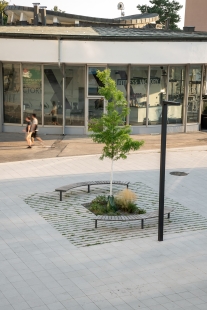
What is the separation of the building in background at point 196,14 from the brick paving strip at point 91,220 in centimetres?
3847

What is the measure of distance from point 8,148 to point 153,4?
204 feet

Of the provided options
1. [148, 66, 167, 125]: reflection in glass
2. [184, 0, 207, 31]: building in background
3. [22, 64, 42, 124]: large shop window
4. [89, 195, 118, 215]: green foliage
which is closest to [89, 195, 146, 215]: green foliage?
[89, 195, 118, 215]: green foliage

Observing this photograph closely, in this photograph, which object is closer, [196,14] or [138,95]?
[138,95]

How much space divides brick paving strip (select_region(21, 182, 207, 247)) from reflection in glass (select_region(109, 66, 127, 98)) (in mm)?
10753

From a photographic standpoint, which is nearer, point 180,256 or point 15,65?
point 180,256

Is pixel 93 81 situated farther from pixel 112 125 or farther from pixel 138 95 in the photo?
pixel 112 125

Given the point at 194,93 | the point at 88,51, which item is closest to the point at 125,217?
the point at 88,51

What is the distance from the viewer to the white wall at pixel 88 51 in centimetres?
2495

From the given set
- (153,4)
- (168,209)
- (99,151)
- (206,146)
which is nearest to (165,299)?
(168,209)

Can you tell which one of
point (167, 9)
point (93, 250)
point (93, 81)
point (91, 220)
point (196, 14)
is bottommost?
point (93, 250)

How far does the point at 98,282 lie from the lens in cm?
1070

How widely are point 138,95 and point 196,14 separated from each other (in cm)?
2862

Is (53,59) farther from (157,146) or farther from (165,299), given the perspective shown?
(165,299)

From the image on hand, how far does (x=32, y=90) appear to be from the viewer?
27094 mm
